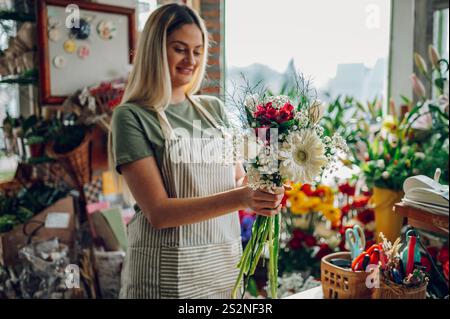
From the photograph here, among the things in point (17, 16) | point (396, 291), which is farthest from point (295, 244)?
point (17, 16)

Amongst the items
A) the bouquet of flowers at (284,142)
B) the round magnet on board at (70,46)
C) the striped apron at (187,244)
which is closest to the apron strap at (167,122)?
the striped apron at (187,244)

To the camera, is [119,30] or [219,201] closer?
[219,201]

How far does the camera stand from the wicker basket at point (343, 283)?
3.23 ft

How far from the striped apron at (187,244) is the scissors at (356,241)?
0.26 metres

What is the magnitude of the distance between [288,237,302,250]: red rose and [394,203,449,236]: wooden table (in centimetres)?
48

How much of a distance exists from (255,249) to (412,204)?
33cm

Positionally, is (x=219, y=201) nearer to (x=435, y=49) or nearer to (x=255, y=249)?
(x=255, y=249)

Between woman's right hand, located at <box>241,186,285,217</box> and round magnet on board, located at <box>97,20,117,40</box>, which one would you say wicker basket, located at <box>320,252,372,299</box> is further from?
round magnet on board, located at <box>97,20,117,40</box>

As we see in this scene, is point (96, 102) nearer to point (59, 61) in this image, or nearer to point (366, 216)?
point (59, 61)

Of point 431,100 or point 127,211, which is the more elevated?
point 431,100

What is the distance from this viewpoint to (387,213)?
1.07m

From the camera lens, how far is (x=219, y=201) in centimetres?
96

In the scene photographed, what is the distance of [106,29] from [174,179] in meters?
0.76
